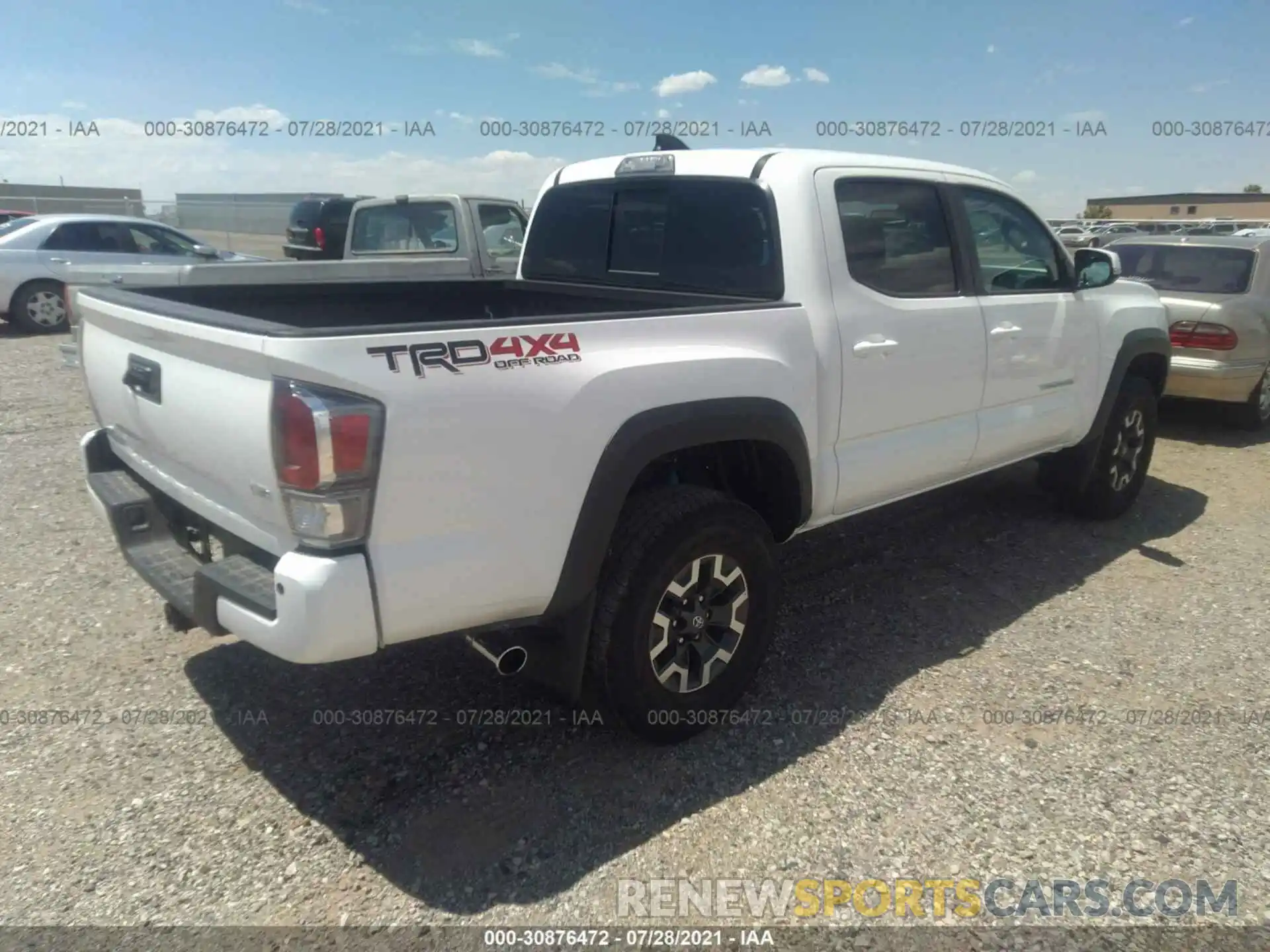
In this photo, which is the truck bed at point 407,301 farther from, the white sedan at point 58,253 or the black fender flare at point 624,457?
the white sedan at point 58,253

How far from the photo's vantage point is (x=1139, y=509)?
5992 mm

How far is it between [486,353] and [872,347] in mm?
1755

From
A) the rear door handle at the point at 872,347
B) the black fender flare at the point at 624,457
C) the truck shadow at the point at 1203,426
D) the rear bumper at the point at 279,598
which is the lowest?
the truck shadow at the point at 1203,426

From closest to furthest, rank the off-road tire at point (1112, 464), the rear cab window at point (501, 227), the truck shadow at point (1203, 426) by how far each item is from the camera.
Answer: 1. the off-road tire at point (1112, 464)
2. the truck shadow at point (1203, 426)
3. the rear cab window at point (501, 227)

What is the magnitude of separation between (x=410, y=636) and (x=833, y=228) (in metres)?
2.20

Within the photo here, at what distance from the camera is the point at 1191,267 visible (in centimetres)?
814

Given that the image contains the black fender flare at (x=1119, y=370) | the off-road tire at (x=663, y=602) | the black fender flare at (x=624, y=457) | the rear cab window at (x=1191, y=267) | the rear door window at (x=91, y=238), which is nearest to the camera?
the black fender flare at (x=624, y=457)

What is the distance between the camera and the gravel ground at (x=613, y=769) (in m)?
2.58

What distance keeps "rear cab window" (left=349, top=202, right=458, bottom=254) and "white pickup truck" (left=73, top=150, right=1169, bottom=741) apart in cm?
458

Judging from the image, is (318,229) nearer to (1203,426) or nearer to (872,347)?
(1203,426)

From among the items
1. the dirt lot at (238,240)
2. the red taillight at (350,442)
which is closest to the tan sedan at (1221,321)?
the red taillight at (350,442)

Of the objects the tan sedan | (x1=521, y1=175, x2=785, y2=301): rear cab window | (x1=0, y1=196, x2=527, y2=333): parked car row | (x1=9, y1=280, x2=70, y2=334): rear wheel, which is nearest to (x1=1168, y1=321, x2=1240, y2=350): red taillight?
the tan sedan

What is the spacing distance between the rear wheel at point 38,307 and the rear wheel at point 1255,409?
1350cm

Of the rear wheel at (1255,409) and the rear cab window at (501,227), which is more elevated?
the rear cab window at (501,227)
